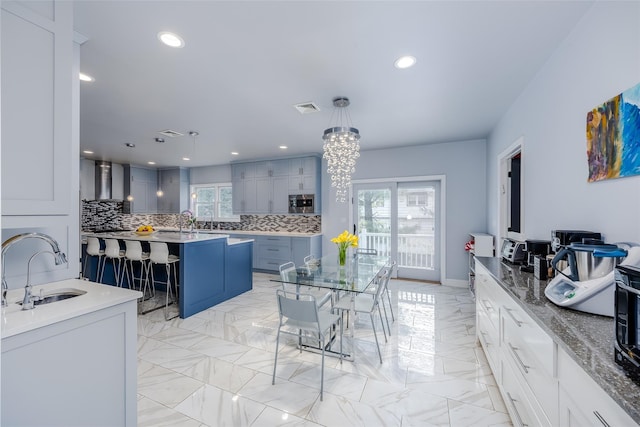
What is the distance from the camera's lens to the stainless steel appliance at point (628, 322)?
31.2 inches

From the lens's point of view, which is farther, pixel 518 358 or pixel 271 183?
pixel 271 183

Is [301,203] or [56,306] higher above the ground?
[301,203]

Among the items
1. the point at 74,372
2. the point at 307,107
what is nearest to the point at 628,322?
the point at 74,372

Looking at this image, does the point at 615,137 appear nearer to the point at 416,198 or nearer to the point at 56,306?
the point at 56,306

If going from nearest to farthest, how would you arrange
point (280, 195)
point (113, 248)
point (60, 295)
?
point (60, 295) < point (113, 248) < point (280, 195)

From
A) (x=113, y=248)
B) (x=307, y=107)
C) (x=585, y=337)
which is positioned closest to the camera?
(x=585, y=337)

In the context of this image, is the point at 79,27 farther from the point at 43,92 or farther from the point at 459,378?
the point at 459,378

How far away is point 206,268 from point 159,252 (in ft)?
2.07

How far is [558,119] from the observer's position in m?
1.99

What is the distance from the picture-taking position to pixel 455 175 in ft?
15.4

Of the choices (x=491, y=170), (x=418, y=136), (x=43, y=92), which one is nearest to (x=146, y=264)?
(x=43, y=92)

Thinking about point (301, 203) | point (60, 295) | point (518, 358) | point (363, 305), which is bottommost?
point (363, 305)

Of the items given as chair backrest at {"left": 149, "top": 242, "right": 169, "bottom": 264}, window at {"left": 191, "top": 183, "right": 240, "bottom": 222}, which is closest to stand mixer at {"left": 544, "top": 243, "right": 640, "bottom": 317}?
chair backrest at {"left": 149, "top": 242, "right": 169, "bottom": 264}

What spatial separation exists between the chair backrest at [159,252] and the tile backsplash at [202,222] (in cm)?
310
